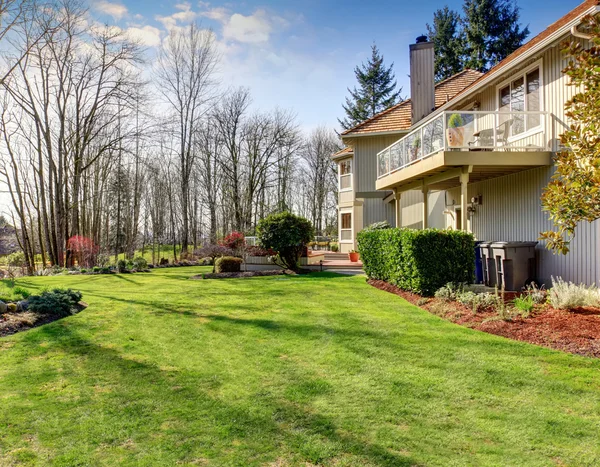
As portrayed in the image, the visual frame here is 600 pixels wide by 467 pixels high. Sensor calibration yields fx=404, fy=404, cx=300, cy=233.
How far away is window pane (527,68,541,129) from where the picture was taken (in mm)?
9674

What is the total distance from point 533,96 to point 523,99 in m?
0.43

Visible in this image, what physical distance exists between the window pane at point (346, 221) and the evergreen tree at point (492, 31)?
1690 cm

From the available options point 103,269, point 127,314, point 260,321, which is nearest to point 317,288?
point 260,321

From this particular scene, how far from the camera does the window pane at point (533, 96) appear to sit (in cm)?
967

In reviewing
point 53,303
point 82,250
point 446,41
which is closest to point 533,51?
point 53,303

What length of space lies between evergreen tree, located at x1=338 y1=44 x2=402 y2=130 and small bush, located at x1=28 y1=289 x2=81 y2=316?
106 ft

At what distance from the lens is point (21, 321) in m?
6.61

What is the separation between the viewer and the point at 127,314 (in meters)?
7.72

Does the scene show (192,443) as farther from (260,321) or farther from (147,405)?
(260,321)

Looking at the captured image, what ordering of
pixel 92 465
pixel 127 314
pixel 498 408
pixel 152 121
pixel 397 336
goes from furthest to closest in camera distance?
pixel 152 121 < pixel 127 314 < pixel 397 336 < pixel 498 408 < pixel 92 465

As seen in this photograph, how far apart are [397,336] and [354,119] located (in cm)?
3366

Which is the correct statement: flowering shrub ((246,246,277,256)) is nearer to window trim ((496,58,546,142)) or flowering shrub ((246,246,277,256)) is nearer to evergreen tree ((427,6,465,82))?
window trim ((496,58,546,142))

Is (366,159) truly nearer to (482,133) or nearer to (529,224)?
(482,133)

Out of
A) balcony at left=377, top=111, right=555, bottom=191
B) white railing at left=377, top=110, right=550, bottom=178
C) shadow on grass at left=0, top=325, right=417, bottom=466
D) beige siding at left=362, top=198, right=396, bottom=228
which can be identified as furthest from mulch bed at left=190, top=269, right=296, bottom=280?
shadow on grass at left=0, top=325, right=417, bottom=466
